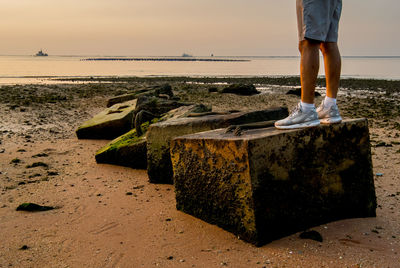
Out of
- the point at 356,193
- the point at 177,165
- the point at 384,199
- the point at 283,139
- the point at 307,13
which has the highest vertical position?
the point at 307,13

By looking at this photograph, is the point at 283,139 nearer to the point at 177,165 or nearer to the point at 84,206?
the point at 177,165

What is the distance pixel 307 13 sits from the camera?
3254mm

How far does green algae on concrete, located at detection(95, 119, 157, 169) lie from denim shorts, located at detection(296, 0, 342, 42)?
10.6 feet

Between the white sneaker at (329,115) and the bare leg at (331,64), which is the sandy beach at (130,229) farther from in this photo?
the bare leg at (331,64)

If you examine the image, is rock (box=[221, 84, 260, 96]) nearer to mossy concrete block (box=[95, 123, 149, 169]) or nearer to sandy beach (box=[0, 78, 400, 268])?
sandy beach (box=[0, 78, 400, 268])

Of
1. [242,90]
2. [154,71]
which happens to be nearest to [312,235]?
[242,90]

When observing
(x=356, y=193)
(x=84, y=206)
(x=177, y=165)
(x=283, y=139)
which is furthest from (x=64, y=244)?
(x=356, y=193)

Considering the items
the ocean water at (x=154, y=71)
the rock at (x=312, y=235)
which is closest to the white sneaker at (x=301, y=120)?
the rock at (x=312, y=235)

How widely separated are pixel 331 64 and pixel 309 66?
36 centimetres

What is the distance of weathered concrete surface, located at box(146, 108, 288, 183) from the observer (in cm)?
475

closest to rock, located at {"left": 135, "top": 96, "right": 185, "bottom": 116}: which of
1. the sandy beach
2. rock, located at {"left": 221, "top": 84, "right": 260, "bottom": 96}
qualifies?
the sandy beach

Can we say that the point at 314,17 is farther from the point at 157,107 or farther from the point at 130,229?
the point at 157,107

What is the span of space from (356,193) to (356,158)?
1.16 ft

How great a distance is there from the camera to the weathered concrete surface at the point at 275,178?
3.18m
